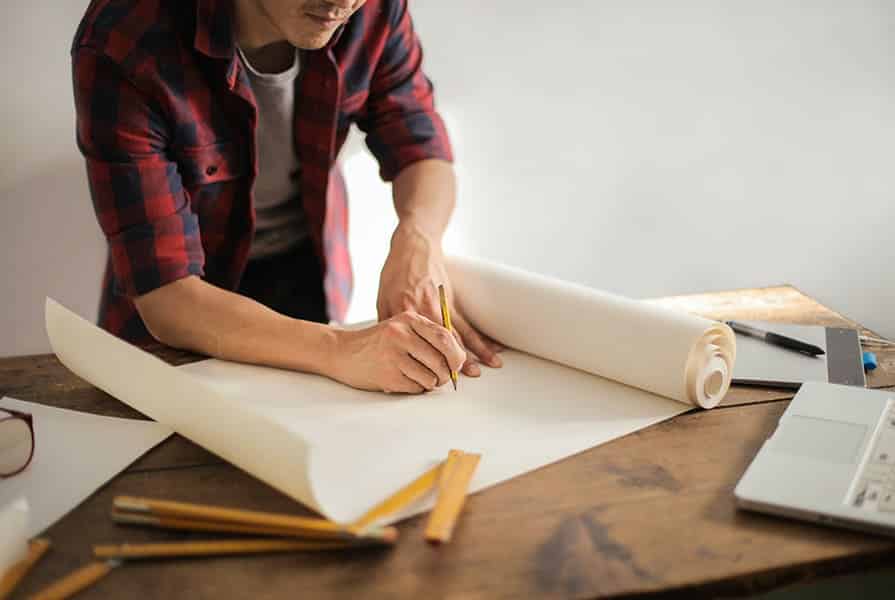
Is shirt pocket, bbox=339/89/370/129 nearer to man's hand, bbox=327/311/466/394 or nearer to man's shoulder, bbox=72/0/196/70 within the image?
man's shoulder, bbox=72/0/196/70

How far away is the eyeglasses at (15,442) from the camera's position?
1045 mm

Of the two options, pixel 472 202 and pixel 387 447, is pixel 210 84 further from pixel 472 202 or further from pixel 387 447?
pixel 472 202

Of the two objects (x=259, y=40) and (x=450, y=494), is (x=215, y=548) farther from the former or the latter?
(x=259, y=40)

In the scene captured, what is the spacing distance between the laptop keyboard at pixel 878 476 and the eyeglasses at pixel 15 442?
0.84 metres

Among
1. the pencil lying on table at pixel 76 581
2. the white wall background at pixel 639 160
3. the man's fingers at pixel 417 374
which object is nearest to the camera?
the pencil lying on table at pixel 76 581

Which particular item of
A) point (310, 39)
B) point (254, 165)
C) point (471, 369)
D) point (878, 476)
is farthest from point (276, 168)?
A: point (878, 476)

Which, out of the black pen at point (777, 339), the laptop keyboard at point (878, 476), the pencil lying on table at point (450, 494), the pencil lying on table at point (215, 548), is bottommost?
the pencil lying on table at point (215, 548)

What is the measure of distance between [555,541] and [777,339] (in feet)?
1.96

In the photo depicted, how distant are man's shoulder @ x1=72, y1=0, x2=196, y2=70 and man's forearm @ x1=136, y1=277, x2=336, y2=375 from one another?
0.33 m

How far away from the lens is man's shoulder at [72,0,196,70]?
1.39m

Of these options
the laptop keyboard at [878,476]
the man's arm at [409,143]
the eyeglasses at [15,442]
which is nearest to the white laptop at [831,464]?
the laptop keyboard at [878,476]

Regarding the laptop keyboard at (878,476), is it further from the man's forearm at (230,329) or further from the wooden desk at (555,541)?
the man's forearm at (230,329)

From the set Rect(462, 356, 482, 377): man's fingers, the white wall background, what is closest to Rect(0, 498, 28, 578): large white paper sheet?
Rect(462, 356, 482, 377): man's fingers

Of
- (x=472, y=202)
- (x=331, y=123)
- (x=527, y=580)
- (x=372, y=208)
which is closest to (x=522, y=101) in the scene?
(x=472, y=202)
